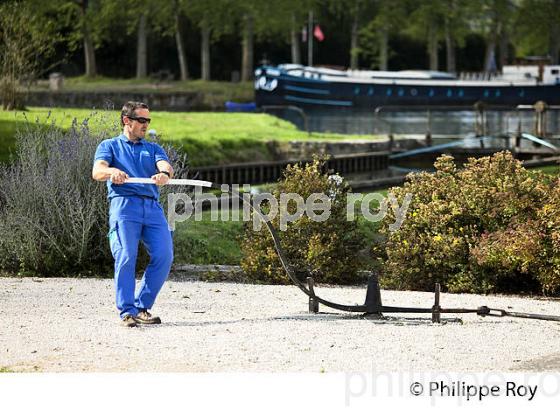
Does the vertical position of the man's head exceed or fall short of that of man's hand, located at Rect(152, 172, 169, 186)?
it exceeds it

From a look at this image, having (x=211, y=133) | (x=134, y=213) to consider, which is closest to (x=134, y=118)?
(x=134, y=213)

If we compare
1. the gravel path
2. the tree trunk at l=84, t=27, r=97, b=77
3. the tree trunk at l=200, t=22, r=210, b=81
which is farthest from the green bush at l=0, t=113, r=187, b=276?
the tree trunk at l=200, t=22, r=210, b=81

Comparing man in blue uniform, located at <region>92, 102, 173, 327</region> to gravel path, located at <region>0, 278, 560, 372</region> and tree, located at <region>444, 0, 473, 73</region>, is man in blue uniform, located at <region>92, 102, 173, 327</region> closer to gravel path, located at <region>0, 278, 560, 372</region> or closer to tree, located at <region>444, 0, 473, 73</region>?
gravel path, located at <region>0, 278, 560, 372</region>

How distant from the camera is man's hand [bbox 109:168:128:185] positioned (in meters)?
10.5

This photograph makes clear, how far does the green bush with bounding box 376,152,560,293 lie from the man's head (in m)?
4.70

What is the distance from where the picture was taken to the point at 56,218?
48.5 ft

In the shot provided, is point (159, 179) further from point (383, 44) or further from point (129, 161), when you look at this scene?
point (383, 44)

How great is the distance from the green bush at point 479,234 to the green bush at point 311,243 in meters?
0.50

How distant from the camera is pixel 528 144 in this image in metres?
37.8

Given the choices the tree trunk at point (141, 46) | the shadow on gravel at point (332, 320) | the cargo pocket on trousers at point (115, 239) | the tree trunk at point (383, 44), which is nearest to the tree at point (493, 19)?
the tree trunk at point (383, 44)

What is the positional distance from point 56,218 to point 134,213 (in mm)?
Result: 4325

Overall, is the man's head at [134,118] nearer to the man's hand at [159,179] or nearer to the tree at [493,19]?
the man's hand at [159,179]

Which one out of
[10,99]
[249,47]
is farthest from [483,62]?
[10,99]

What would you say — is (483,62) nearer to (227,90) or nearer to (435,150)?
(227,90)
